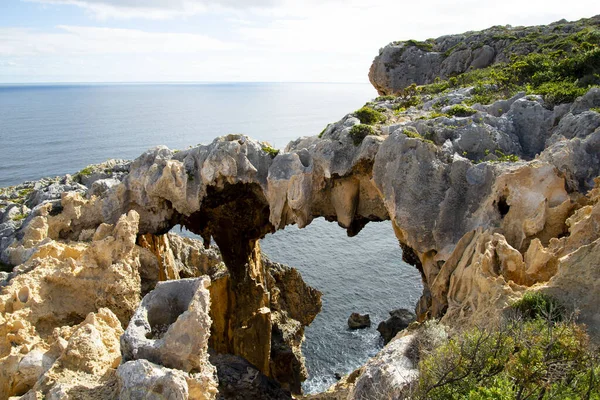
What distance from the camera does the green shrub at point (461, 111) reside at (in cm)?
2638

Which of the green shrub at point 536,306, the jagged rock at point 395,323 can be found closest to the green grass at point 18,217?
the green shrub at point 536,306

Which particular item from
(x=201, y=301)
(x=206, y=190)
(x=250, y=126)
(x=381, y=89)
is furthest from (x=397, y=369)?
(x=250, y=126)

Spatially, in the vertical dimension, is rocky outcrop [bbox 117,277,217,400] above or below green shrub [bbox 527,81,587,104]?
below

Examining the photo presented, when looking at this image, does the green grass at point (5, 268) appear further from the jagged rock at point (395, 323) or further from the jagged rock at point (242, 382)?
the jagged rock at point (395, 323)

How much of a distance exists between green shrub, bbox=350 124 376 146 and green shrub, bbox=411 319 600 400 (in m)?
14.7

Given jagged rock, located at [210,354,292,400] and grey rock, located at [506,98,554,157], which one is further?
jagged rock, located at [210,354,292,400]

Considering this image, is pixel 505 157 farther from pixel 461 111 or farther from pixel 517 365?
pixel 517 365

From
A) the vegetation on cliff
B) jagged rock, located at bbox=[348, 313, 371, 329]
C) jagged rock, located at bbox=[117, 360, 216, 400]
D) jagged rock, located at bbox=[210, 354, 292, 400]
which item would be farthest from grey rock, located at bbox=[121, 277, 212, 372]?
jagged rock, located at bbox=[348, 313, 371, 329]

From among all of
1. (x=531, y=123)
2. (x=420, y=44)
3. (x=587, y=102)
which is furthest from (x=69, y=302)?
(x=420, y=44)

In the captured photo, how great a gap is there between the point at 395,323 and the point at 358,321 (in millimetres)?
4319

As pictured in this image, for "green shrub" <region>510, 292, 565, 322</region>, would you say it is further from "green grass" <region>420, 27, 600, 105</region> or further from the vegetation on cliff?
"green grass" <region>420, 27, 600, 105</region>

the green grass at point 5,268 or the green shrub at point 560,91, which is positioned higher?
the green shrub at point 560,91

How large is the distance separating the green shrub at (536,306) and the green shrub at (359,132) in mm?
13182

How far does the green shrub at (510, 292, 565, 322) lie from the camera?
1348 centimetres
